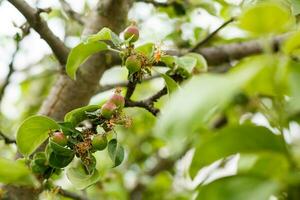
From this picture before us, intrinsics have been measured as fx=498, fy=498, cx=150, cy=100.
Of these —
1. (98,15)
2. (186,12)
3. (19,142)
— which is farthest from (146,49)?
(186,12)

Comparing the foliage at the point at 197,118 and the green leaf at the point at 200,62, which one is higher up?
the foliage at the point at 197,118

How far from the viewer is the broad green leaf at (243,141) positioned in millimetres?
422

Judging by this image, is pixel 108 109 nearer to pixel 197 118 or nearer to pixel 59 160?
pixel 59 160

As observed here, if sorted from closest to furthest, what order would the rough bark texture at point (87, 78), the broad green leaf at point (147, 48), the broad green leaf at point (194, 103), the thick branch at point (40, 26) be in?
1. the broad green leaf at point (194, 103)
2. the broad green leaf at point (147, 48)
3. the thick branch at point (40, 26)
4. the rough bark texture at point (87, 78)

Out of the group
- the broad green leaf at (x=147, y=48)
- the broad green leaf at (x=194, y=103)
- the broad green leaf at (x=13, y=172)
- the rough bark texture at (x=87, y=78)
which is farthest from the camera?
the rough bark texture at (x=87, y=78)

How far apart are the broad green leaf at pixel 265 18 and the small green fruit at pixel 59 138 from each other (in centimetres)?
40

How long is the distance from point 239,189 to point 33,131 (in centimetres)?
46

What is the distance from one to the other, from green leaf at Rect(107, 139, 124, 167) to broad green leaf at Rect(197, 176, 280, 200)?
319 millimetres

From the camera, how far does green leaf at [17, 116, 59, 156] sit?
0.75 metres

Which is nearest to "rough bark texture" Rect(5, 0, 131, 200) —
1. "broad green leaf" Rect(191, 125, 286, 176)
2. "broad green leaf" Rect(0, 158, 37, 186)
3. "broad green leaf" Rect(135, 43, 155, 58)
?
"broad green leaf" Rect(135, 43, 155, 58)

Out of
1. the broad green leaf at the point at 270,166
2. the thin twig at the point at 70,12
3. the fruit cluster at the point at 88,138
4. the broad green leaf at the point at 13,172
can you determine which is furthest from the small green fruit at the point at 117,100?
the thin twig at the point at 70,12

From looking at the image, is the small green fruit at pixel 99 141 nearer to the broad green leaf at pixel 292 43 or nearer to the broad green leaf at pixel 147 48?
the broad green leaf at pixel 147 48

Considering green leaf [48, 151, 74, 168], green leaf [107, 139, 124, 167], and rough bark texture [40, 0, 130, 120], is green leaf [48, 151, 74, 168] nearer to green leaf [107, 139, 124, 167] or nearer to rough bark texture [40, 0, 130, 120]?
green leaf [107, 139, 124, 167]

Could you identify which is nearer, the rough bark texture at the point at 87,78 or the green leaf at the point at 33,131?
the green leaf at the point at 33,131
